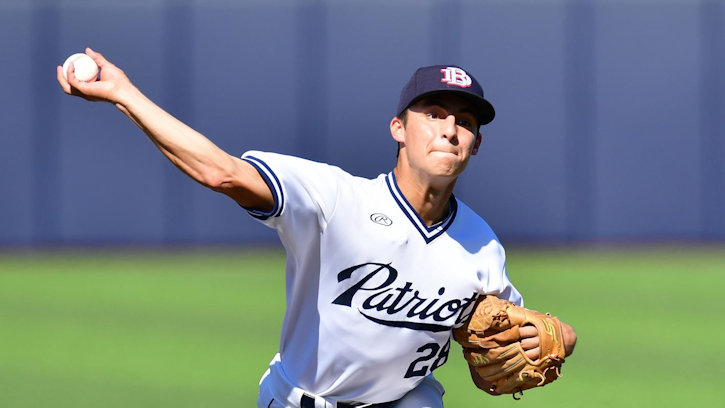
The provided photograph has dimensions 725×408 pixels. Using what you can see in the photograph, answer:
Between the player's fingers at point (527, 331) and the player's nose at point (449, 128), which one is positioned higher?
the player's nose at point (449, 128)

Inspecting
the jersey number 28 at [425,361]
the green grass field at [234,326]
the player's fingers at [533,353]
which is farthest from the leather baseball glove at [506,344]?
the green grass field at [234,326]

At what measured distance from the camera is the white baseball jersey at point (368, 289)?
10.5ft

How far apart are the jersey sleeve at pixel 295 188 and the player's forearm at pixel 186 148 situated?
21 centimetres

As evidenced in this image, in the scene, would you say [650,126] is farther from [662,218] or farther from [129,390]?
[129,390]

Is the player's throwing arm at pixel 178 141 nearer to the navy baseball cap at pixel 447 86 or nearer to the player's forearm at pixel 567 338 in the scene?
the navy baseball cap at pixel 447 86

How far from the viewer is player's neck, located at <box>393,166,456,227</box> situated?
344 centimetres

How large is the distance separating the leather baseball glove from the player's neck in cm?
36

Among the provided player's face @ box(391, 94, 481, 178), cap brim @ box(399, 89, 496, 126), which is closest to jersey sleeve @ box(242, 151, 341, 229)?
player's face @ box(391, 94, 481, 178)

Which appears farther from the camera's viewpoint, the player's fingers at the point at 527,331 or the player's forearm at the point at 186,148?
the player's fingers at the point at 527,331

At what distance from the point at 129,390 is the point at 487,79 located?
27.4 ft

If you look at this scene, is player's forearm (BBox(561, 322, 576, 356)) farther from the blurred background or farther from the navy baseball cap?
the blurred background

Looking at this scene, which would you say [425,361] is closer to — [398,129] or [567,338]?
[567,338]

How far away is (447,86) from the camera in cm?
335

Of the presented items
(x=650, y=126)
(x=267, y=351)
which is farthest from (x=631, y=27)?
(x=267, y=351)
